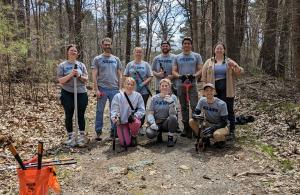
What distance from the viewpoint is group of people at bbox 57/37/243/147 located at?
732cm

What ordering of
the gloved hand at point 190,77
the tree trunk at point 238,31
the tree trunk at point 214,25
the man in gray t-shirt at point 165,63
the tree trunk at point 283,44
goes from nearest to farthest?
the gloved hand at point 190,77 → the man in gray t-shirt at point 165,63 → the tree trunk at point 283,44 → the tree trunk at point 238,31 → the tree trunk at point 214,25

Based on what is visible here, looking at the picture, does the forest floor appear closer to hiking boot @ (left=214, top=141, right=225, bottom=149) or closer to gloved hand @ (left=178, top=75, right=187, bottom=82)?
hiking boot @ (left=214, top=141, right=225, bottom=149)

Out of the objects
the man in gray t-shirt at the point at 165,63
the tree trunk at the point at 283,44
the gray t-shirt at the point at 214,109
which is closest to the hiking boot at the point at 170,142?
the gray t-shirt at the point at 214,109

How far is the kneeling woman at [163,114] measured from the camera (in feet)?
24.4

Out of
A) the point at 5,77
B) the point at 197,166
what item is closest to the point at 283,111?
the point at 197,166

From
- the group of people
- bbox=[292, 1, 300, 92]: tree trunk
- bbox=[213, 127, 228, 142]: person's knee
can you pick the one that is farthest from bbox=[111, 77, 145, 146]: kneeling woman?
bbox=[292, 1, 300, 92]: tree trunk

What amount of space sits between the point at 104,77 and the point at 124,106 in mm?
887

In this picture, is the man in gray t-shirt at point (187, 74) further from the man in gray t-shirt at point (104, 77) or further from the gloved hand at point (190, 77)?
the man in gray t-shirt at point (104, 77)

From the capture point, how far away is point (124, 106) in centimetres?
752

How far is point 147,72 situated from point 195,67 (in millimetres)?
1055

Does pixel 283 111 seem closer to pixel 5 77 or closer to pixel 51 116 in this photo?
pixel 51 116

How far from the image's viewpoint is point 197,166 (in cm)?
634

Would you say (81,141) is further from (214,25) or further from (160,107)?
(214,25)

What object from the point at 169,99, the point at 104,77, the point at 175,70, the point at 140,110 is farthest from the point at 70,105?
the point at 175,70
